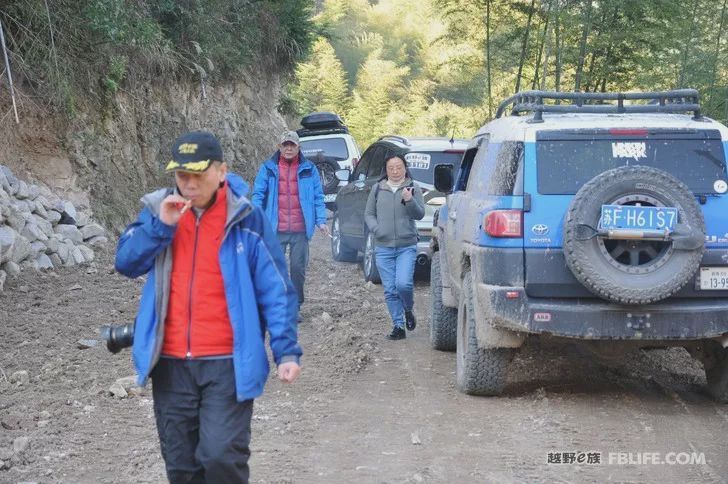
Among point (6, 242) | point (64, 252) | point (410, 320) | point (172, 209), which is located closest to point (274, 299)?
point (172, 209)

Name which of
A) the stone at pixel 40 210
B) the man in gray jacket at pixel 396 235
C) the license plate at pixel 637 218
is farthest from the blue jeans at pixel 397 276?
the stone at pixel 40 210

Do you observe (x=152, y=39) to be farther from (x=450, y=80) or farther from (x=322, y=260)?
(x=450, y=80)

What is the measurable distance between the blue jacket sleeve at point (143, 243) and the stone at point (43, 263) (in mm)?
8621

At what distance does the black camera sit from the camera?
14.1 ft

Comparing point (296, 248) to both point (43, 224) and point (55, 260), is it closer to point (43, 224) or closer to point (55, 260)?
point (55, 260)

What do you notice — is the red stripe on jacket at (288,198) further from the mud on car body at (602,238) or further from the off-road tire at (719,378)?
the off-road tire at (719,378)

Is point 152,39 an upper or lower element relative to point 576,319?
upper

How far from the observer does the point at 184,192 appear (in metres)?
4.11

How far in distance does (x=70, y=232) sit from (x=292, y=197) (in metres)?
4.58

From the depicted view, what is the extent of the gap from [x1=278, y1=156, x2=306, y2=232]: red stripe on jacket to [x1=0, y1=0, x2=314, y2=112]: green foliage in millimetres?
4749

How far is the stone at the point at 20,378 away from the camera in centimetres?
785

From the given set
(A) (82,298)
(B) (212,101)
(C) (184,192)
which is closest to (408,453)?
(C) (184,192)

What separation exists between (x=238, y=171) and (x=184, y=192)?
2229 cm

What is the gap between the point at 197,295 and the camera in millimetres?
4137
